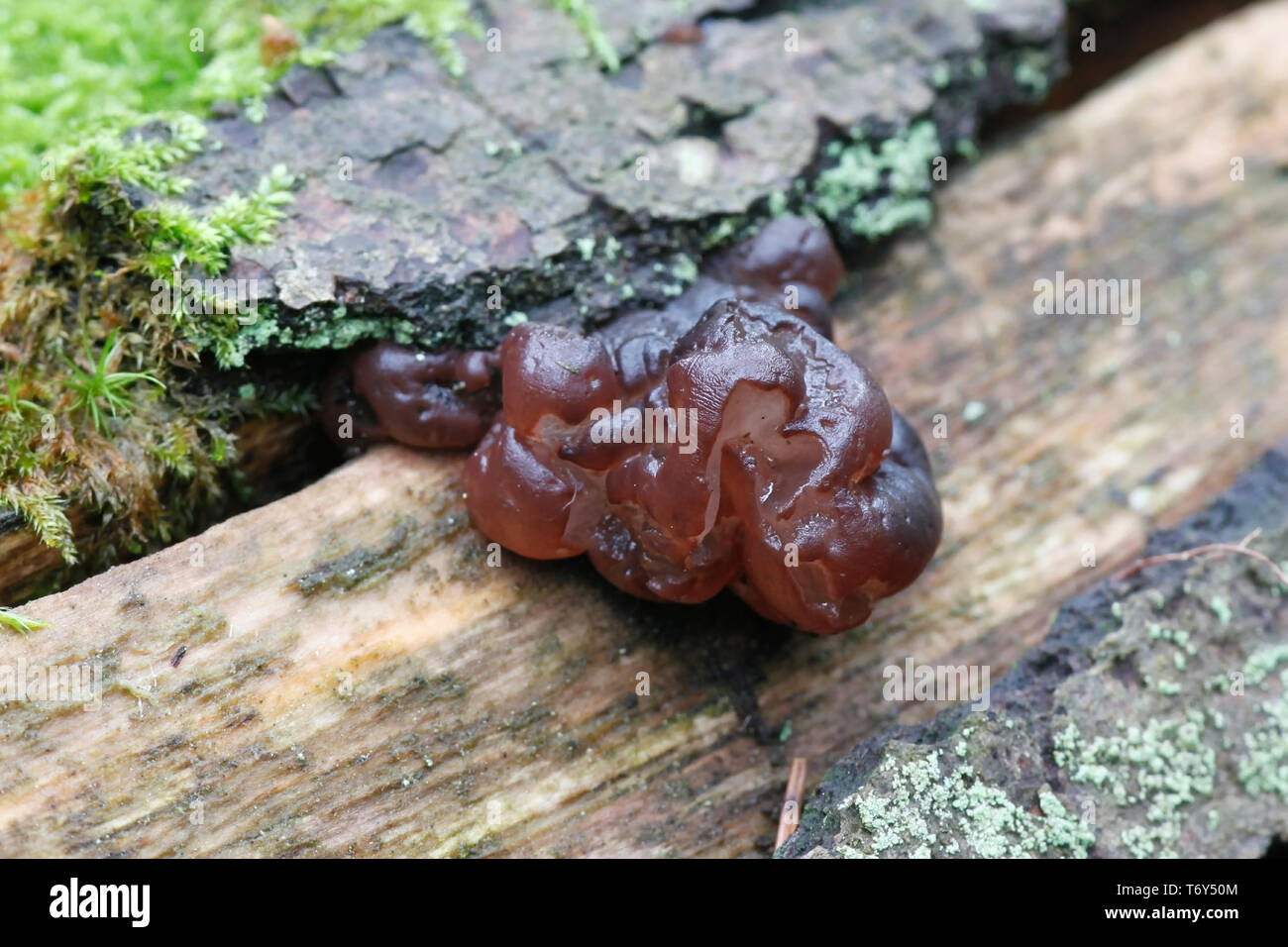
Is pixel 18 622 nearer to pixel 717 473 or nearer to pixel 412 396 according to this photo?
pixel 412 396

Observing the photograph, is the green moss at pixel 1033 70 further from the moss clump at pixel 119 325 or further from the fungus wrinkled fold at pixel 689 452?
the moss clump at pixel 119 325

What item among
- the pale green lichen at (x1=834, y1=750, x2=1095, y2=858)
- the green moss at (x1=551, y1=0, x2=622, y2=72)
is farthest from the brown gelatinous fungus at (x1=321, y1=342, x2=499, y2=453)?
the pale green lichen at (x1=834, y1=750, x2=1095, y2=858)

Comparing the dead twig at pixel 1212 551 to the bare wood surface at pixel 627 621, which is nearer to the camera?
the bare wood surface at pixel 627 621

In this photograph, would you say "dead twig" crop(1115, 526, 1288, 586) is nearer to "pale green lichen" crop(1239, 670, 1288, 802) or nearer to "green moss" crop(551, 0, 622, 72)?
"pale green lichen" crop(1239, 670, 1288, 802)

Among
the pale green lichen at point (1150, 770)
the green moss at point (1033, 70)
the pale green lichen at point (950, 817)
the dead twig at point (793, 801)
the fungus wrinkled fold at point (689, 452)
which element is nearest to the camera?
the pale green lichen at point (950, 817)

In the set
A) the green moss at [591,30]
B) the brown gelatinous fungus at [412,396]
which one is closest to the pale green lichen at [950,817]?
the brown gelatinous fungus at [412,396]

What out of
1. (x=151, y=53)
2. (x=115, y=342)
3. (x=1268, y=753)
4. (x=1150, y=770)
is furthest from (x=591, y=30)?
(x=1268, y=753)
